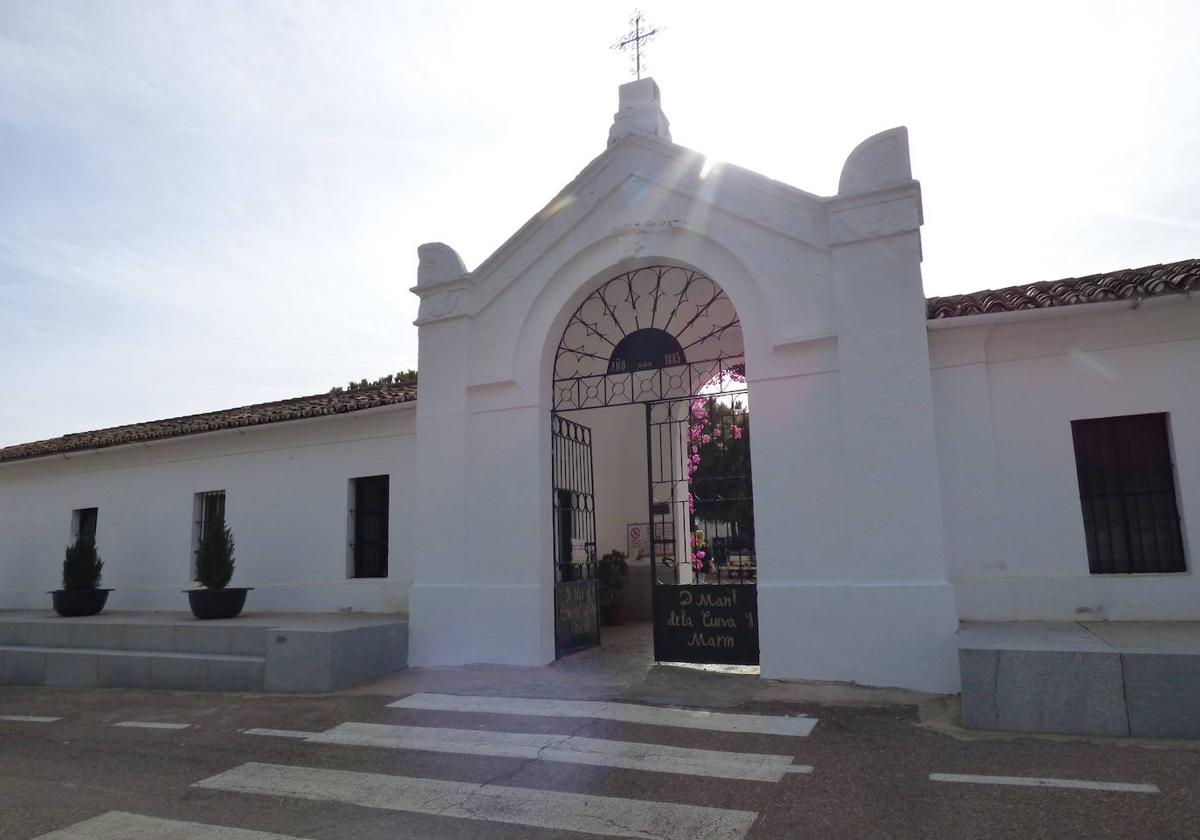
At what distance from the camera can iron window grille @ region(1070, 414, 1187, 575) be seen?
25.1 ft

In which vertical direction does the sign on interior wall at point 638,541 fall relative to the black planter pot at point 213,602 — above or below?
above

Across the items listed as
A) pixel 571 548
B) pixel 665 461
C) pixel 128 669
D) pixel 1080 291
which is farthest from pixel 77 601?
pixel 1080 291

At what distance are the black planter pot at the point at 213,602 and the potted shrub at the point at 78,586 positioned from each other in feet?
7.92

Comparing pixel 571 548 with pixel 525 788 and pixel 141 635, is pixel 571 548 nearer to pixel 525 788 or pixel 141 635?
pixel 525 788

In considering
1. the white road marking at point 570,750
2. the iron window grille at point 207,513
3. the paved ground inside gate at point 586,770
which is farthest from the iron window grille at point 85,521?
the white road marking at point 570,750

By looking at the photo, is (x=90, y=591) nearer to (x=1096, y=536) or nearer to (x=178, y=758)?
(x=178, y=758)

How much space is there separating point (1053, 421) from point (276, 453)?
10.8 m

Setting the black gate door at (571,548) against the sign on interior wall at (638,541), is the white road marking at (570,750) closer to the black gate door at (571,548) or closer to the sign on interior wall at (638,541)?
the black gate door at (571,548)

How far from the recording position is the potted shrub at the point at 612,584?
1220cm

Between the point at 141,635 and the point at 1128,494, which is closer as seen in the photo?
the point at 1128,494

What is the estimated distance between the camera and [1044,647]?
5.99 m

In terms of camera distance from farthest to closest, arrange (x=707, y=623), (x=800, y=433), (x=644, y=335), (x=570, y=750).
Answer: (x=644, y=335), (x=707, y=623), (x=800, y=433), (x=570, y=750)

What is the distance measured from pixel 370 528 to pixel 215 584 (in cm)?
222

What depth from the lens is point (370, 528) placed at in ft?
37.9
